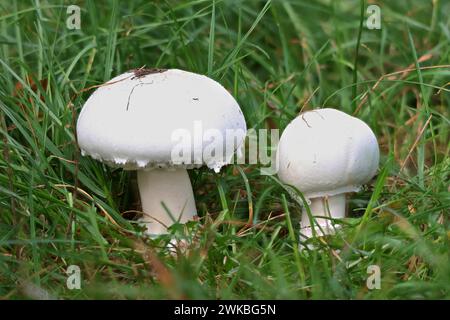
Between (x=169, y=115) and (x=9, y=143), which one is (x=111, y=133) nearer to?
(x=169, y=115)

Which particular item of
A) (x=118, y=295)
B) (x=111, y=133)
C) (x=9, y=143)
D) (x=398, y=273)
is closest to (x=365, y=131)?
(x=398, y=273)

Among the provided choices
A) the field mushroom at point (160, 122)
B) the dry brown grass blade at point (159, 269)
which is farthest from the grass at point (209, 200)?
the field mushroom at point (160, 122)

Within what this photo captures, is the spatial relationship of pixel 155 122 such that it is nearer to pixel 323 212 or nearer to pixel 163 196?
pixel 163 196

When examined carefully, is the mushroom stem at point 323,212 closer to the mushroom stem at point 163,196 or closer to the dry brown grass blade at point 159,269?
the mushroom stem at point 163,196

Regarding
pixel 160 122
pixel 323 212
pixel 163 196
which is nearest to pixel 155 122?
pixel 160 122

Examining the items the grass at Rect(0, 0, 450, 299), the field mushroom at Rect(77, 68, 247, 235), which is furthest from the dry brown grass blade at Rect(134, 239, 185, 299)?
the field mushroom at Rect(77, 68, 247, 235)

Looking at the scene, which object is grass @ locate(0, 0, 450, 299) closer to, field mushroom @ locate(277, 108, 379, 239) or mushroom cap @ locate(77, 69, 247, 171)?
field mushroom @ locate(277, 108, 379, 239)
